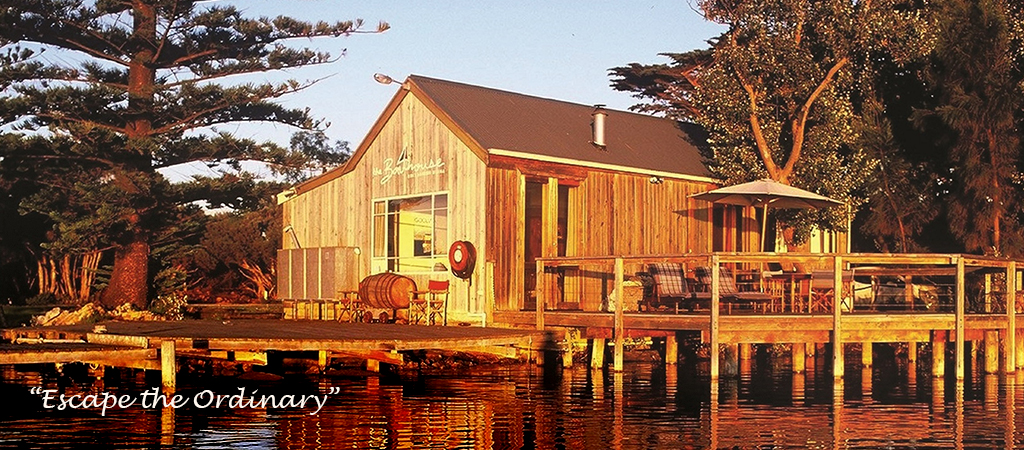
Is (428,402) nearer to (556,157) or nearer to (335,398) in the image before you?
(335,398)

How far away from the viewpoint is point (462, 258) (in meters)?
22.7

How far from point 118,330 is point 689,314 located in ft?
28.5

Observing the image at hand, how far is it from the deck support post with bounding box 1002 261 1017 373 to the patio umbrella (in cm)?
339

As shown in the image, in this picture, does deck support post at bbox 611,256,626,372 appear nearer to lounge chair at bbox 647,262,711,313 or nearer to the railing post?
lounge chair at bbox 647,262,711,313

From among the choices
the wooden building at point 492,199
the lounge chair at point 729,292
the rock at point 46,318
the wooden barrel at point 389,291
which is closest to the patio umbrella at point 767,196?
the lounge chair at point 729,292

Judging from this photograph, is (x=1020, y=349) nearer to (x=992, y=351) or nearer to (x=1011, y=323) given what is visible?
(x=992, y=351)

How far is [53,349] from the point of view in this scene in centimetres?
1609

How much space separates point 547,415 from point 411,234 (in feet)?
32.6

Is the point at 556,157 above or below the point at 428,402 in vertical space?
above

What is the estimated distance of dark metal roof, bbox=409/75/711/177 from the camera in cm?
2402

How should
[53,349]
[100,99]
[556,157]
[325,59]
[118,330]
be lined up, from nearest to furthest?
[53,349]
[118,330]
[556,157]
[100,99]
[325,59]

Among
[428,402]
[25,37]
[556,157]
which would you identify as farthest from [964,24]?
[25,37]

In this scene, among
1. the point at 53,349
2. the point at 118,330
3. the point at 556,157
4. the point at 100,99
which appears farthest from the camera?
the point at 100,99

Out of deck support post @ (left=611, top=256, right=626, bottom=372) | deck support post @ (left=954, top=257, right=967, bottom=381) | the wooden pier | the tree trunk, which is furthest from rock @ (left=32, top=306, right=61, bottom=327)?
deck support post @ (left=954, top=257, right=967, bottom=381)
